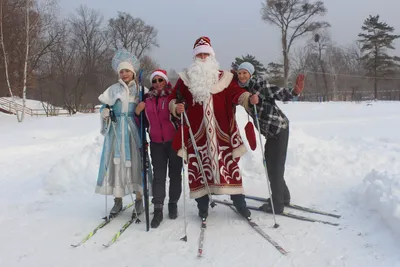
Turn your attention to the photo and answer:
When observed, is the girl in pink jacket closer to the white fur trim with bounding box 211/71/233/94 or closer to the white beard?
the white beard

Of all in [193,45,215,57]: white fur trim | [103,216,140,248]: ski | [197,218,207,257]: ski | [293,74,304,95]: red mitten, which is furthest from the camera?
[193,45,215,57]: white fur trim

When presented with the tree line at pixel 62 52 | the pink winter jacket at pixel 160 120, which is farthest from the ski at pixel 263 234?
the tree line at pixel 62 52

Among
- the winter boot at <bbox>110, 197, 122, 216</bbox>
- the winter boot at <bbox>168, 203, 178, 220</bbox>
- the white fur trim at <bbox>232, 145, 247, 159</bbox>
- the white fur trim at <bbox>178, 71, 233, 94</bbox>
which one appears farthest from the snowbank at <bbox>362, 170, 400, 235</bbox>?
the winter boot at <bbox>110, 197, 122, 216</bbox>

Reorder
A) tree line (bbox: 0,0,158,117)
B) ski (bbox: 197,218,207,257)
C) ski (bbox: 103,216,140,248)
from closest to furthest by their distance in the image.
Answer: ski (bbox: 197,218,207,257) < ski (bbox: 103,216,140,248) < tree line (bbox: 0,0,158,117)

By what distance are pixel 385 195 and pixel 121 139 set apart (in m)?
2.89

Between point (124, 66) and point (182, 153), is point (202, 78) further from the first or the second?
point (124, 66)

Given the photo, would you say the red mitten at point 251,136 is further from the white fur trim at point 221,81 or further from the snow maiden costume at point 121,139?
the snow maiden costume at point 121,139

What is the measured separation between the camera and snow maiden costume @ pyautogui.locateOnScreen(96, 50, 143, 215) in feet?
13.4

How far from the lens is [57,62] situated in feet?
109

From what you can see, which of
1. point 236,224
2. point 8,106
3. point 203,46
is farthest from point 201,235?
point 8,106

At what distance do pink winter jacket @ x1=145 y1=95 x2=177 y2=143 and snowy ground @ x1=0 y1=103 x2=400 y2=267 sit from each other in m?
0.99

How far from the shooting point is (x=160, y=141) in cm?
399

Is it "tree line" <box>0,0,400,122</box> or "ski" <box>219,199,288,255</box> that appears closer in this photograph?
"ski" <box>219,199,288,255</box>

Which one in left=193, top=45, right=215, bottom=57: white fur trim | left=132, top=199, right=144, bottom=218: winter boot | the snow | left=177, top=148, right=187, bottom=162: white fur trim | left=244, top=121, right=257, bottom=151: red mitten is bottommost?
left=132, top=199, right=144, bottom=218: winter boot
